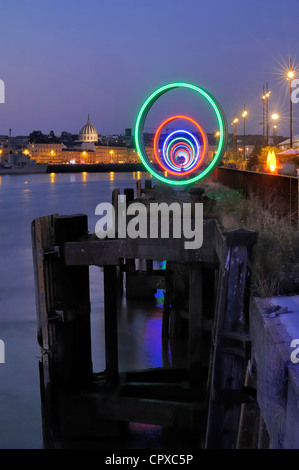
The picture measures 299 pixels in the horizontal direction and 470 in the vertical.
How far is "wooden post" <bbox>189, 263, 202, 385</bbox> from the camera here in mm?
8961

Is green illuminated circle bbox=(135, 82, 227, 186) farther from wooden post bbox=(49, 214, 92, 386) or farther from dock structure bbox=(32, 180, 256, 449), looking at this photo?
wooden post bbox=(49, 214, 92, 386)

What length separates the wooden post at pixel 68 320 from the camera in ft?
28.5

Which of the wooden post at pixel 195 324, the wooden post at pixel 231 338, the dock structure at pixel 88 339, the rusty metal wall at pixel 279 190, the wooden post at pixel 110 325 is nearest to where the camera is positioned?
the wooden post at pixel 231 338

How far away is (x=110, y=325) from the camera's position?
29.9ft

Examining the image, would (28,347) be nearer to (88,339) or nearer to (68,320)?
(88,339)

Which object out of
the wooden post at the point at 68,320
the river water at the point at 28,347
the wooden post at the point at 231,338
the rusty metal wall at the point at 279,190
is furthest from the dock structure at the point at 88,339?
the rusty metal wall at the point at 279,190

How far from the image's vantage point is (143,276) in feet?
59.8

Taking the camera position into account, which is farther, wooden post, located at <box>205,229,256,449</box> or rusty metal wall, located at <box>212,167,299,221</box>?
rusty metal wall, located at <box>212,167,299,221</box>

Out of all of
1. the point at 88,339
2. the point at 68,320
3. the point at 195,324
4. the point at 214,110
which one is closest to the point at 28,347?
the point at 88,339

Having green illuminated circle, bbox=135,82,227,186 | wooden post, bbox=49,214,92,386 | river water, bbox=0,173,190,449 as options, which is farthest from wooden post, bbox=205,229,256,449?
green illuminated circle, bbox=135,82,227,186

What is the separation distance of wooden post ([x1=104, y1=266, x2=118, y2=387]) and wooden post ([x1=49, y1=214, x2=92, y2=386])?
0.35 m

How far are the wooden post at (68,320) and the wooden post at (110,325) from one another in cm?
35

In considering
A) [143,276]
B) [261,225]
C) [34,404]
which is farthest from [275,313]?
[143,276]

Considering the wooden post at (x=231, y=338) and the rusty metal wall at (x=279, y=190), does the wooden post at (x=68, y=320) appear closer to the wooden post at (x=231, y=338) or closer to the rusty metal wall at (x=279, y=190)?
the wooden post at (x=231, y=338)
